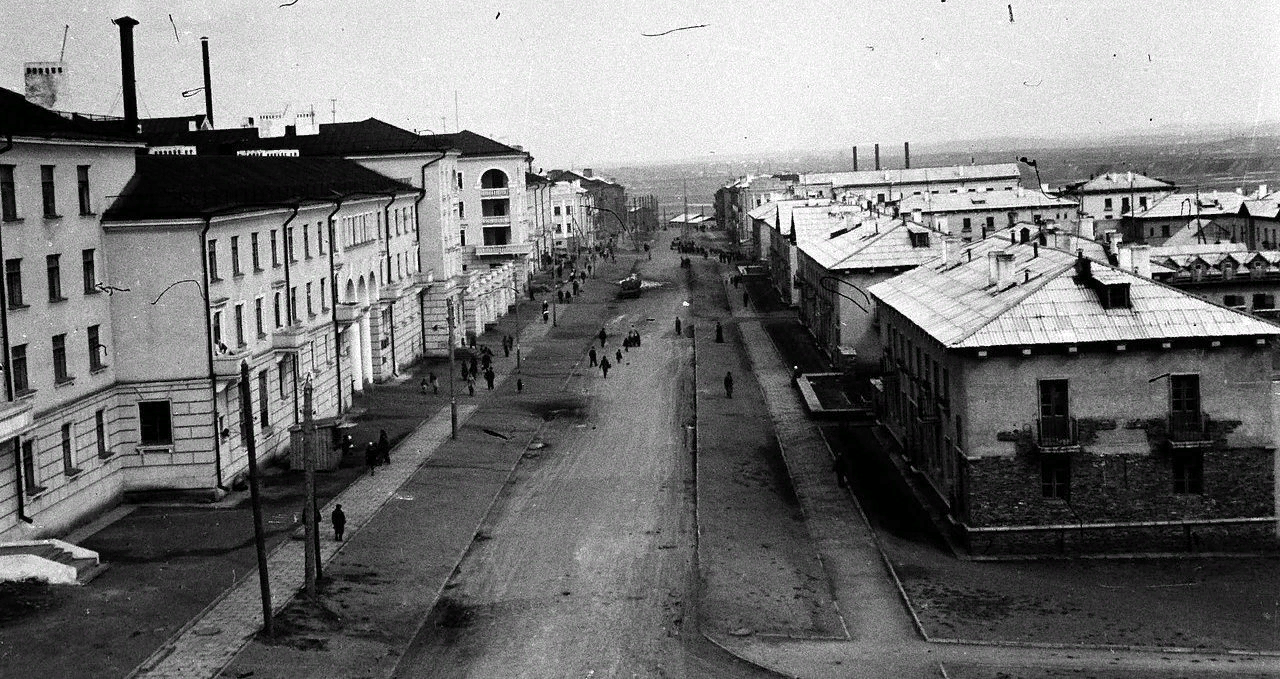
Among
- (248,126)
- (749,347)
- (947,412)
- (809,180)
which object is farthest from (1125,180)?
(947,412)

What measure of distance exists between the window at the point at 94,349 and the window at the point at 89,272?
0.95 meters

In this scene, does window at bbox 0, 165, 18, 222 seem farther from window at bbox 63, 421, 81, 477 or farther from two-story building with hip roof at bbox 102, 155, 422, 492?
window at bbox 63, 421, 81, 477

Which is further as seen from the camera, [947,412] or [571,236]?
[571,236]

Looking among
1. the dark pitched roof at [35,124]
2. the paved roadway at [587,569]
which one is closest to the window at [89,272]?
the dark pitched roof at [35,124]

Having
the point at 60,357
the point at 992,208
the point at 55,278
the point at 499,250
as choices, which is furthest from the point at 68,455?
the point at 992,208

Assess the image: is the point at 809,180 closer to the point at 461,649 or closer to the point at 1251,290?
the point at 1251,290

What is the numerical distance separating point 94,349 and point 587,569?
14.2 meters

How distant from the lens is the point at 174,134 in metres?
76.4

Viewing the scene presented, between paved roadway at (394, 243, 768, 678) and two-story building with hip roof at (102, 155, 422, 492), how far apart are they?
24.4ft

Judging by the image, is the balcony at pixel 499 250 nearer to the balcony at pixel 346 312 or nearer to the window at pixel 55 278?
the balcony at pixel 346 312

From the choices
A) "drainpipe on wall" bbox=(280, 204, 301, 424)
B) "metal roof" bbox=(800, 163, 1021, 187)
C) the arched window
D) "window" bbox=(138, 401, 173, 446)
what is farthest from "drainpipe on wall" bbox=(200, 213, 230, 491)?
"metal roof" bbox=(800, 163, 1021, 187)

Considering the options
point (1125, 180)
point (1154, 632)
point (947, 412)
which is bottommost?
point (1154, 632)

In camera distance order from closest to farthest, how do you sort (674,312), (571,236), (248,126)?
(248,126) → (674,312) → (571,236)

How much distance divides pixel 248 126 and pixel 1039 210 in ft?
207
